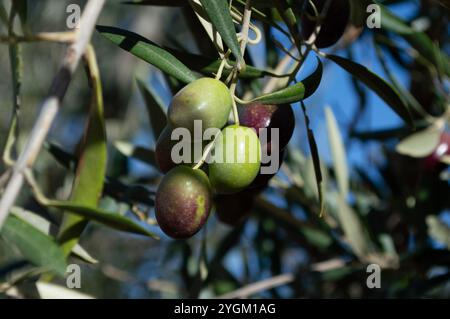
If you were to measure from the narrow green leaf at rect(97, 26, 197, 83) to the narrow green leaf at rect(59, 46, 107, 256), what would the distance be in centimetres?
3

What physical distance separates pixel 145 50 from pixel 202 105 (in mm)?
150

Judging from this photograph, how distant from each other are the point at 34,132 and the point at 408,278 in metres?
1.01

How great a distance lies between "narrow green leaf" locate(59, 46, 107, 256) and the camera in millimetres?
793

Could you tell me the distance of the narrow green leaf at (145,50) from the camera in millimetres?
779

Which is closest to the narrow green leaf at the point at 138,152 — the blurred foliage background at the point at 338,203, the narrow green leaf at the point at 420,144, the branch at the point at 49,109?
the blurred foliage background at the point at 338,203

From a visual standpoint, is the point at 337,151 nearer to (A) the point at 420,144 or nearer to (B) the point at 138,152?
(A) the point at 420,144

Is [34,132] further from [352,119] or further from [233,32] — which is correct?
[352,119]

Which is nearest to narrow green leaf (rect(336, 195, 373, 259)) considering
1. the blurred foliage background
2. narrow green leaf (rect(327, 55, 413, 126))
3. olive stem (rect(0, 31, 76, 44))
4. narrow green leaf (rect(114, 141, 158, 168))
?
the blurred foliage background

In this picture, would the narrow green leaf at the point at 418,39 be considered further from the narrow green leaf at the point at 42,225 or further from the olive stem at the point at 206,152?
the narrow green leaf at the point at 42,225

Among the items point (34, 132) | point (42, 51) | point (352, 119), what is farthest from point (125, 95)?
point (34, 132)

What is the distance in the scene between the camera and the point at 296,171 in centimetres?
149

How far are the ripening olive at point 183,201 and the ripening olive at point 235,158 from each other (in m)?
0.02

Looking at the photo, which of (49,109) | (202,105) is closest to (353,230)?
(202,105)

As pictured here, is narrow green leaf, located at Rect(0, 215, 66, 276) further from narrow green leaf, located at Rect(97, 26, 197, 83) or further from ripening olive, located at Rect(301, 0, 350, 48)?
ripening olive, located at Rect(301, 0, 350, 48)
